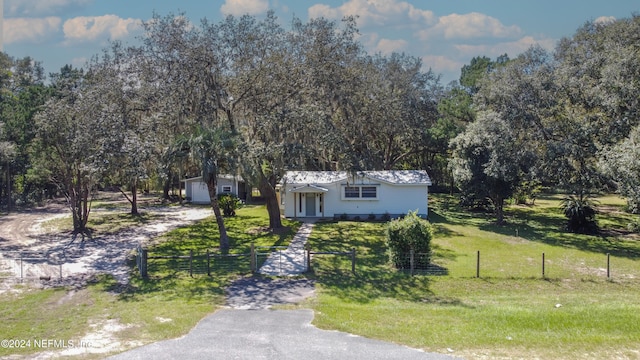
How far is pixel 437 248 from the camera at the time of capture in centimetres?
2144

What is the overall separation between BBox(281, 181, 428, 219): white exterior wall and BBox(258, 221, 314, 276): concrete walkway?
7799 mm

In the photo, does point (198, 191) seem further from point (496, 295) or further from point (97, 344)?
point (97, 344)

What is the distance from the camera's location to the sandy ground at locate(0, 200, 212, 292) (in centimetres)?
A: 1711

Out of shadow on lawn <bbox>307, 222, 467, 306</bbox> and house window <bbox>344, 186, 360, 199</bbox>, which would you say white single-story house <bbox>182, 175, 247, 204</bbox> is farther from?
shadow on lawn <bbox>307, 222, 467, 306</bbox>

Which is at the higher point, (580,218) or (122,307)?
(580,218)

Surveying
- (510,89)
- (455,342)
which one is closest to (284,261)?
(455,342)

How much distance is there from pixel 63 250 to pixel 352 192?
52.3 ft

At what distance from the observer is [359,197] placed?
99.2 ft

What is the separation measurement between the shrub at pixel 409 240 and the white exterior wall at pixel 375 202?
1253cm

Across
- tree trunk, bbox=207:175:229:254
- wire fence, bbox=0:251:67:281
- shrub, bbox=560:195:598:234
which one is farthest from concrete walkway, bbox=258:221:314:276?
shrub, bbox=560:195:598:234

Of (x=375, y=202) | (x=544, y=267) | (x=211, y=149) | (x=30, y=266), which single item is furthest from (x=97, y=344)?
(x=375, y=202)

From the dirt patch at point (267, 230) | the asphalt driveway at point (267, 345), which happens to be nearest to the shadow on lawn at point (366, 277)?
the dirt patch at point (267, 230)

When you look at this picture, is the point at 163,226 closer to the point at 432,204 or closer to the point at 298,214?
the point at 298,214

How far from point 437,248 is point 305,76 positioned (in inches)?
384
